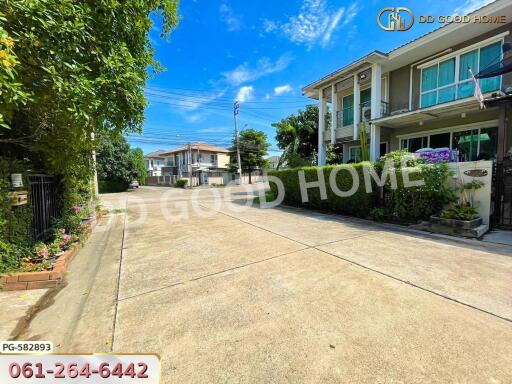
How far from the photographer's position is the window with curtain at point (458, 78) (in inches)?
329

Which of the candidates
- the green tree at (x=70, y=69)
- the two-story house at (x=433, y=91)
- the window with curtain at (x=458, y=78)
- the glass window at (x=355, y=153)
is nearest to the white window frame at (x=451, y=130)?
the two-story house at (x=433, y=91)

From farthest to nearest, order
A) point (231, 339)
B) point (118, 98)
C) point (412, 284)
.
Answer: point (118, 98), point (412, 284), point (231, 339)

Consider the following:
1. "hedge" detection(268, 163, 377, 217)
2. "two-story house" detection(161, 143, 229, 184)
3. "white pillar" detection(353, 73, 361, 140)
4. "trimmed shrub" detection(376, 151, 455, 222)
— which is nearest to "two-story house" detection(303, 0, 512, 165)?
"white pillar" detection(353, 73, 361, 140)

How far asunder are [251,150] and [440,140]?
903 inches

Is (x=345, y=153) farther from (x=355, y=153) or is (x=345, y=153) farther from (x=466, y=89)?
(x=466, y=89)

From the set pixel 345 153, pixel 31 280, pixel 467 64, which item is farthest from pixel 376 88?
pixel 31 280

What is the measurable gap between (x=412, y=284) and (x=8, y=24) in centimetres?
549

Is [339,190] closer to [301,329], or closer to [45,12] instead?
[301,329]

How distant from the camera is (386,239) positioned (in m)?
5.39

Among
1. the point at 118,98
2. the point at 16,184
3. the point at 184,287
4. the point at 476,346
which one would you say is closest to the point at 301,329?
the point at 476,346

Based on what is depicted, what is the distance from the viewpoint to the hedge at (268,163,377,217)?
7656 mm

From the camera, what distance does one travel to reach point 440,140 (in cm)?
1009

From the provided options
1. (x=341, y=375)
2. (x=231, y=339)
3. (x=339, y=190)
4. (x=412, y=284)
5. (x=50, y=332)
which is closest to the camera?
(x=341, y=375)

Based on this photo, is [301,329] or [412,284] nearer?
[301,329]
